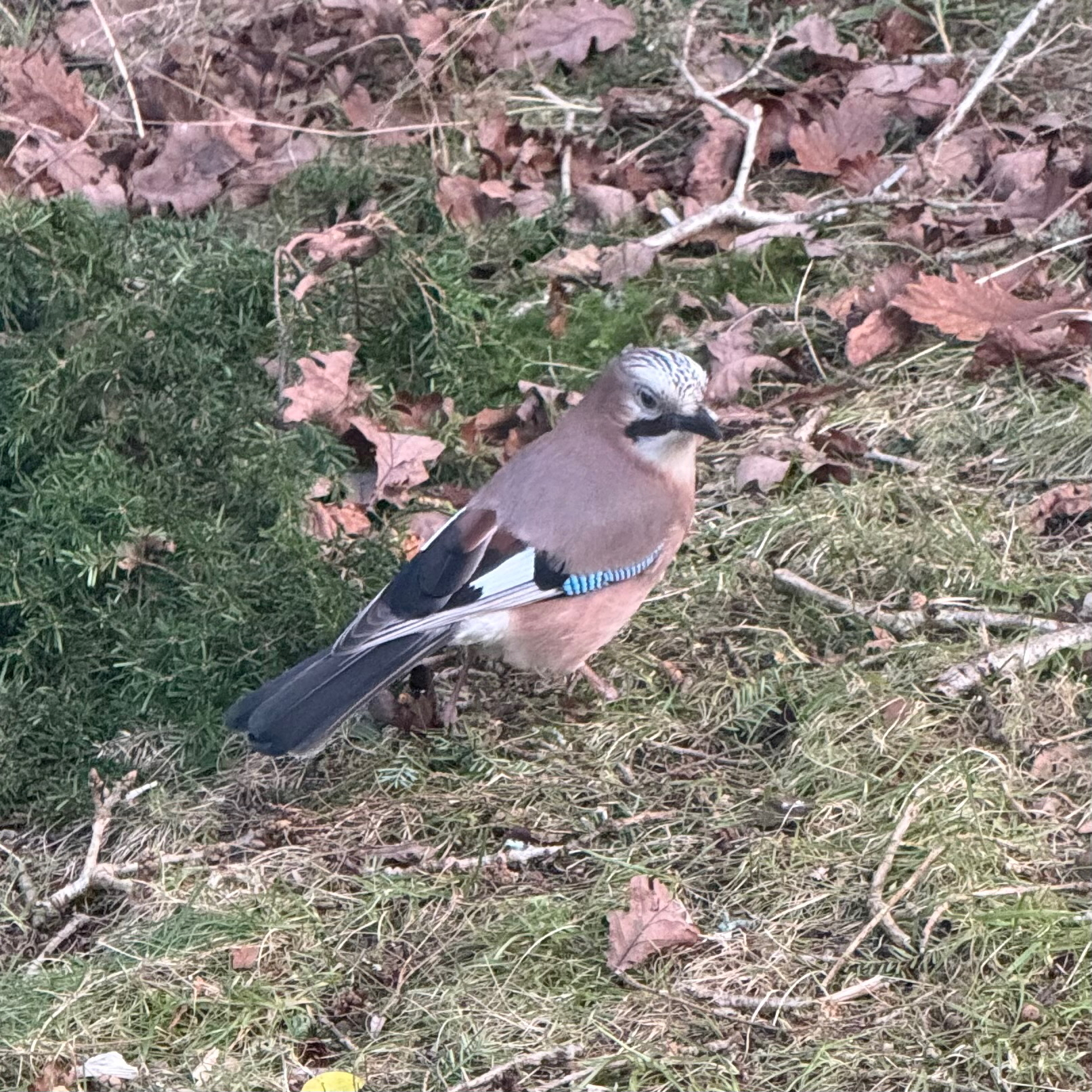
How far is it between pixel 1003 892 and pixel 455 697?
55.5 inches

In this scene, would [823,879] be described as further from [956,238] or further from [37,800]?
[956,238]

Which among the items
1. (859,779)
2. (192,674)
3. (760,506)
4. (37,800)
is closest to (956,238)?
(760,506)

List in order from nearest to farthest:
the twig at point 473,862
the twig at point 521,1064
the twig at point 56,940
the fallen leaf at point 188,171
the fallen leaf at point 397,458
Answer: the twig at point 521,1064, the twig at point 56,940, the twig at point 473,862, the fallen leaf at point 397,458, the fallen leaf at point 188,171

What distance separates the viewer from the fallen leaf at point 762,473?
14.4 ft

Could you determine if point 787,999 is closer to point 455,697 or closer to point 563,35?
point 455,697

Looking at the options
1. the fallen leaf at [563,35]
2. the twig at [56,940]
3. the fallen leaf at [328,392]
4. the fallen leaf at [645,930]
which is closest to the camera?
the fallen leaf at [645,930]

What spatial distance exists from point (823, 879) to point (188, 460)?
2.04m

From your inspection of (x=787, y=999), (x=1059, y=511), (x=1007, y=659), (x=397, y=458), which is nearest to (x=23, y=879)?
(x=397, y=458)

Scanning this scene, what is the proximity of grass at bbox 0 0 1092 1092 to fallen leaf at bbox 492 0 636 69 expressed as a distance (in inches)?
55.1

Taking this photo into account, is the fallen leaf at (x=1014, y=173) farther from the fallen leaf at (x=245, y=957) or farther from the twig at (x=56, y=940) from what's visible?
the twig at (x=56, y=940)

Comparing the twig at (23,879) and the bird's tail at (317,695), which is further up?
the bird's tail at (317,695)

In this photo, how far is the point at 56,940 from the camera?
11.0ft

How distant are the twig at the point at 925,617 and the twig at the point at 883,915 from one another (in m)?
0.82

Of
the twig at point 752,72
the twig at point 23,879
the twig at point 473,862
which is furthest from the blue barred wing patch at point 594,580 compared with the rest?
Result: the twig at point 752,72
